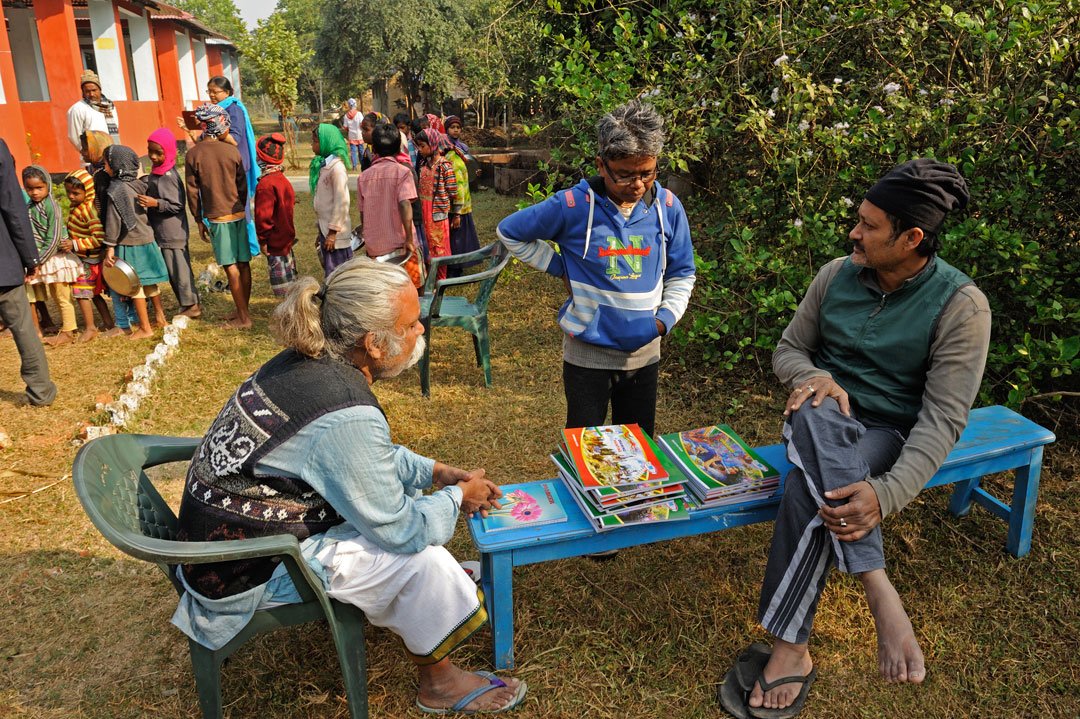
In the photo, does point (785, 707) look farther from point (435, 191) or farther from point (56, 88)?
point (56, 88)

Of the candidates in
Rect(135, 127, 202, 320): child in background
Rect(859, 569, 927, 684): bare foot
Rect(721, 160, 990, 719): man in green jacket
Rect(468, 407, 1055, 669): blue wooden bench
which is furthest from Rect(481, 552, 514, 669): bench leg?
Rect(135, 127, 202, 320): child in background

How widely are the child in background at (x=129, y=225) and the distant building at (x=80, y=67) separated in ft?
22.7

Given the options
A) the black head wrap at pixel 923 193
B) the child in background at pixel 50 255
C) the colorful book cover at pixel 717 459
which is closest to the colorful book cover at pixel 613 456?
the colorful book cover at pixel 717 459

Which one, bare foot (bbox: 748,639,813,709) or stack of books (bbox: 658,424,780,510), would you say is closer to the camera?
bare foot (bbox: 748,639,813,709)

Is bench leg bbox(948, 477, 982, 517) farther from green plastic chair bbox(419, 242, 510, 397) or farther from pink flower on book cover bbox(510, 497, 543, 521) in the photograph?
green plastic chair bbox(419, 242, 510, 397)

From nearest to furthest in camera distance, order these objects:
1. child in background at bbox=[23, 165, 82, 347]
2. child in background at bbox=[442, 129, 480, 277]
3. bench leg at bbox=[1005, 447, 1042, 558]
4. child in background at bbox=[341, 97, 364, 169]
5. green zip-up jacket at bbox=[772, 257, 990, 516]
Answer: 1. green zip-up jacket at bbox=[772, 257, 990, 516]
2. bench leg at bbox=[1005, 447, 1042, 558]
3. child in background at bbox=[23, 165, 82, 347]
4. child in background at bbox=[442, 129, 480, 277]
5. child in background at bbox=[341, 97, 364, 169]

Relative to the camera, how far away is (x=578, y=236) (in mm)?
2938

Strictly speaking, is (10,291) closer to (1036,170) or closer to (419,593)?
(419,593)

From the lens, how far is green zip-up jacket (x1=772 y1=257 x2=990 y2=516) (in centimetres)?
240

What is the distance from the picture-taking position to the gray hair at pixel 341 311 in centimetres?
217

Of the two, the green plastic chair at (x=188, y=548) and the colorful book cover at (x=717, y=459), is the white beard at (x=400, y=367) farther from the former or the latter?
the colorful book cover at (x=717, y=459)

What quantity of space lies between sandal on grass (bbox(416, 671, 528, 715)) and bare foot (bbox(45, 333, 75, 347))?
519 centimetres

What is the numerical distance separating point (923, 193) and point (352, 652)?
7.50ft

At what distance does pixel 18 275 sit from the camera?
4.65m
